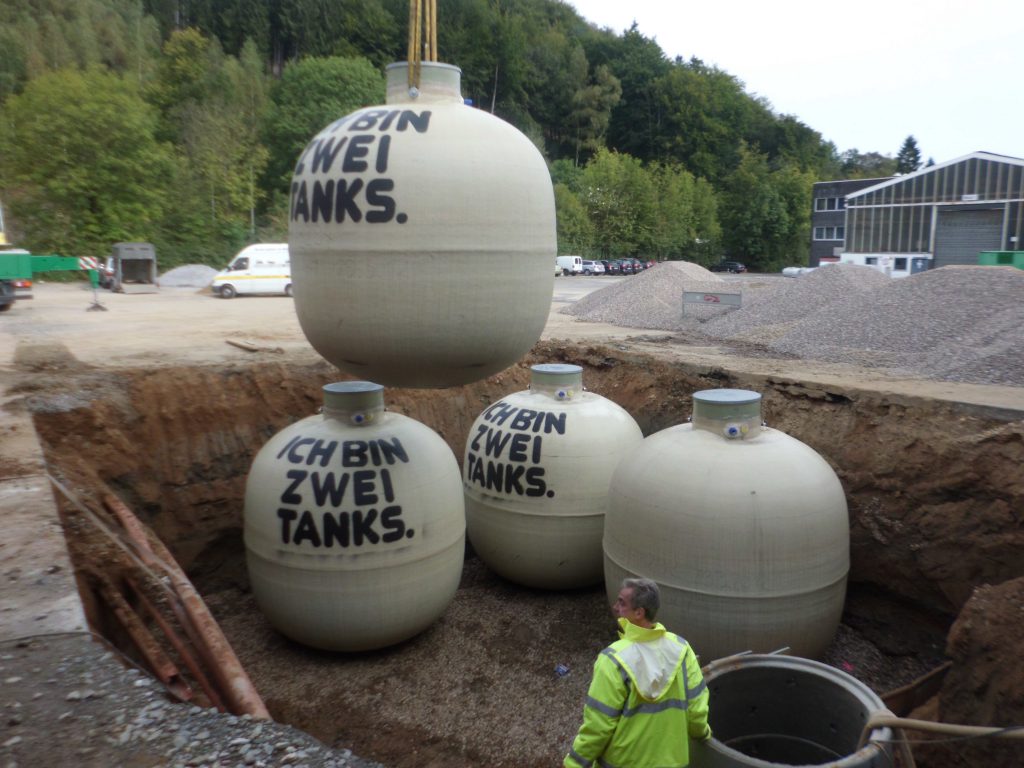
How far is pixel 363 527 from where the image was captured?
6.31 m

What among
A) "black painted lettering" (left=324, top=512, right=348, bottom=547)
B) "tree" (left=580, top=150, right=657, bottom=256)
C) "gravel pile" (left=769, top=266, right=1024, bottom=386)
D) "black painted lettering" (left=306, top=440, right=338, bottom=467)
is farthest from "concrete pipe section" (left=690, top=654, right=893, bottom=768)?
"tree" (left=580, top=150, right=657, bottom=256)

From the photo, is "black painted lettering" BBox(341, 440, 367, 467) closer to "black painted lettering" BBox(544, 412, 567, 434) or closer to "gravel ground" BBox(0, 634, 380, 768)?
"black painted lettering" BBox(544, 412, 567, 434)

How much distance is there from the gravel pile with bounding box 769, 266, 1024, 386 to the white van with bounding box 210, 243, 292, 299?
16.6 meters

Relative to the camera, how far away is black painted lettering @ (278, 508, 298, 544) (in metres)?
6.36

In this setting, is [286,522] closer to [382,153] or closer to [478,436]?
[478,436]

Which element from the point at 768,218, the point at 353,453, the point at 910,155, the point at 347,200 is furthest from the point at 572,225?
the point at 910,155

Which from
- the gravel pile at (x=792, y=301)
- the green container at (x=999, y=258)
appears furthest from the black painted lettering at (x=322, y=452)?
the green container at (x=999, y=258)

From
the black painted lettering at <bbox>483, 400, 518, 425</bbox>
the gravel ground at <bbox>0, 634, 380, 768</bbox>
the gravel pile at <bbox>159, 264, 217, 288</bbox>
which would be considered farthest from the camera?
the gravel pile at <bbox>159, 264, 217, 288</bbox>

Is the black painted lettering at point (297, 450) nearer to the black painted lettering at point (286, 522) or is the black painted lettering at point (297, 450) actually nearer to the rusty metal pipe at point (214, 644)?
the black painted lettering at point (286, 522)

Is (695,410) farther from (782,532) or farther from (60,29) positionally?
(60,29)

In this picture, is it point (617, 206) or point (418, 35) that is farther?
point (617, 206)

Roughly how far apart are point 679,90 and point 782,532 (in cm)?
8151

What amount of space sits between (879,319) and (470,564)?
273 inches

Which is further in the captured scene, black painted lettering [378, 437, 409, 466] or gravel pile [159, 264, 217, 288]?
gravel pile [159, 264, 217, 288]
